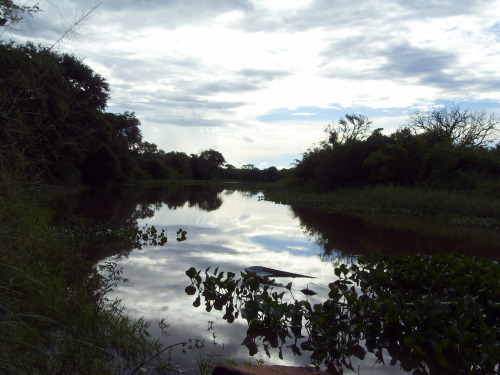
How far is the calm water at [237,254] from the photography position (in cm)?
514

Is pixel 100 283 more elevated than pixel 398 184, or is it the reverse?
pixel 398 184

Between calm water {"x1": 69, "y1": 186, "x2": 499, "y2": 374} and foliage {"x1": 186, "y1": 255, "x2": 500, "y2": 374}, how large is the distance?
0.79 feet

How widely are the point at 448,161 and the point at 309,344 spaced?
21.5 metres

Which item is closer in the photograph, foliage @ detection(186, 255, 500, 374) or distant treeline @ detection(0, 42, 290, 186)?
foliage @ detection(186, 255, 500, 374)

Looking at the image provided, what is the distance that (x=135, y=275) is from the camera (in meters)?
7.67

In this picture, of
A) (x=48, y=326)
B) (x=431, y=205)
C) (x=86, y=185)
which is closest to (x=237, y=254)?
(x=48, y=326)

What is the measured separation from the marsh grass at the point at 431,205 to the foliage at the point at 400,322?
10949 mm

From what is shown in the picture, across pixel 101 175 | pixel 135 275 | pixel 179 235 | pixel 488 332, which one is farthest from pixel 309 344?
pixel 101 175

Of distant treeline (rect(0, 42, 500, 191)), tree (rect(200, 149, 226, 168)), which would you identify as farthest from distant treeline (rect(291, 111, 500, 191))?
tree (rect(200, 149, 226, 168))

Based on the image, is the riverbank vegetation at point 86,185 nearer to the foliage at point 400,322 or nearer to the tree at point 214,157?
the foliage at point 400,322

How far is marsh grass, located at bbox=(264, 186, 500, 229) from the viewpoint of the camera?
685 inches

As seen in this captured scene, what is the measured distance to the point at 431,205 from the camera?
1973 cm

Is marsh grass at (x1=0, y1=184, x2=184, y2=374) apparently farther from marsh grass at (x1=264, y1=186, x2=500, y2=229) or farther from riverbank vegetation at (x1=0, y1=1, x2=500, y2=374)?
marsh grass at (x1=264, y1=186, x2=500, y2=229)

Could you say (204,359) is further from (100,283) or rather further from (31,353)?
(100,283)
